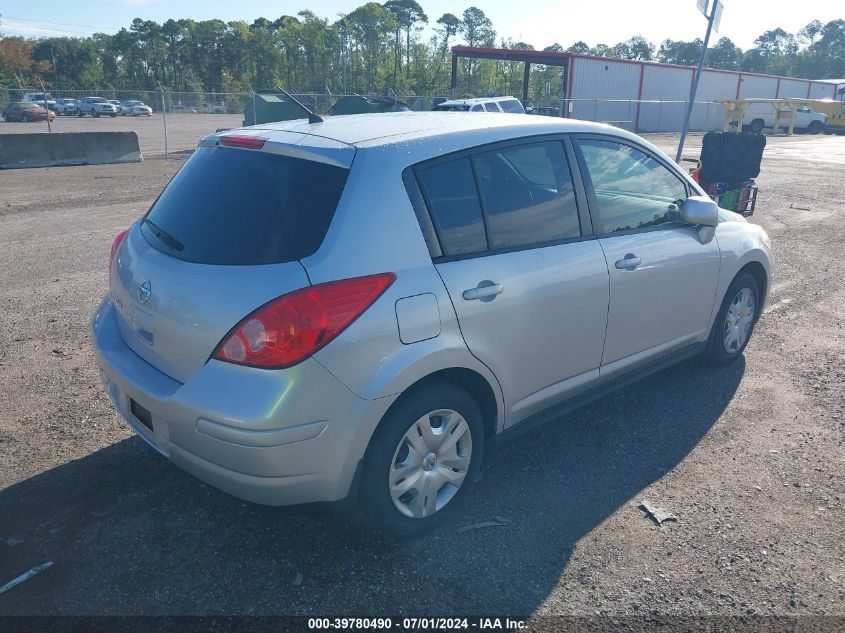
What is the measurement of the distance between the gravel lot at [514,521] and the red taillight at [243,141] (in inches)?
64.9

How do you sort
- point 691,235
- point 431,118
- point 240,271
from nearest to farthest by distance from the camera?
point 240,271 → point 431,118 → point 691,235

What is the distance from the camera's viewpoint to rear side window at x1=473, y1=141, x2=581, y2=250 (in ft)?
10.6

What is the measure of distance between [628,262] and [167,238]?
2.40 metres

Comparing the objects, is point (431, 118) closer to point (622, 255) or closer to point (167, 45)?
point (622, 255)

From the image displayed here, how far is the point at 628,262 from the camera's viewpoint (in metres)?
3.74

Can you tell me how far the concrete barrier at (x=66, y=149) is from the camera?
15453 mm

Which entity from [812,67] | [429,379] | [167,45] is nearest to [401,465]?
[429,379]

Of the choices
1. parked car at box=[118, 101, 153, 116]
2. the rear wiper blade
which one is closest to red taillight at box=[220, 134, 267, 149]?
the rear wiper blade

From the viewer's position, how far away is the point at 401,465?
2.90 metres

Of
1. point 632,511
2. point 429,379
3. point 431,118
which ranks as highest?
point 431,118

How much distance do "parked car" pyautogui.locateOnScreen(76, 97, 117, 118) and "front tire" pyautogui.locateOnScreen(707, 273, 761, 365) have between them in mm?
46871

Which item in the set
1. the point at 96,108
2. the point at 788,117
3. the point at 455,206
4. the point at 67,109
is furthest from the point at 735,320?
the point at 96,108

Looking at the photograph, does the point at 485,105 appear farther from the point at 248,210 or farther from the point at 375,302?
the point at 375,302

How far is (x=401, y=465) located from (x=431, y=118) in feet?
5.95
